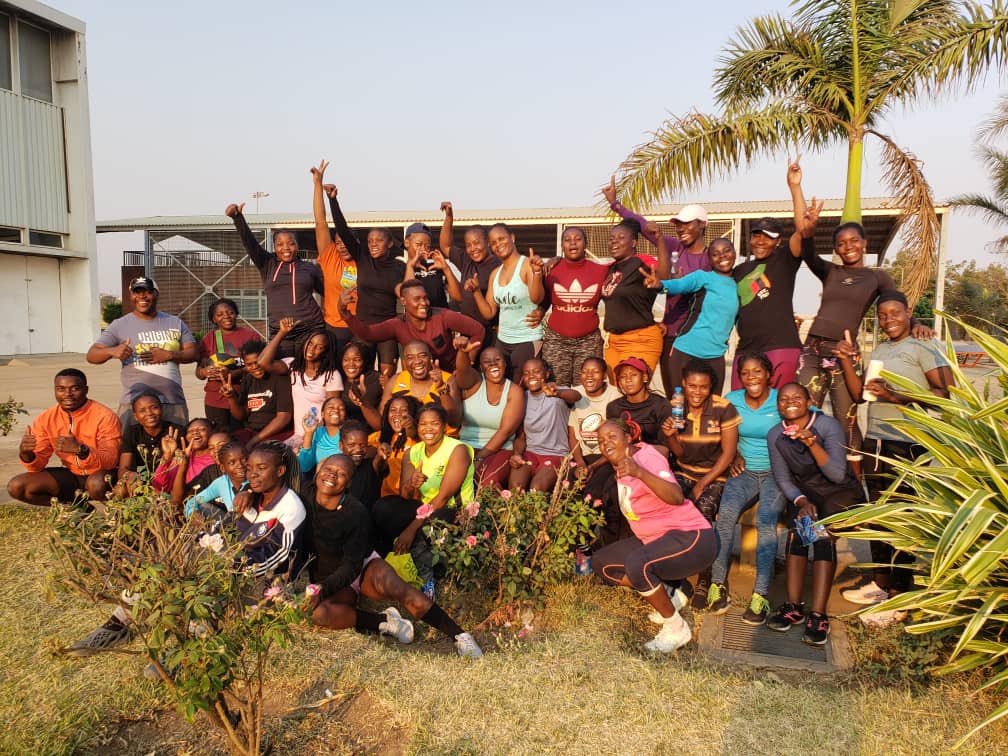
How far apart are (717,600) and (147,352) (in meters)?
4.84

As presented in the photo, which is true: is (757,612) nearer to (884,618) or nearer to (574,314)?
(884,618)

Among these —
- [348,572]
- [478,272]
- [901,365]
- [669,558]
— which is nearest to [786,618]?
[669,558]

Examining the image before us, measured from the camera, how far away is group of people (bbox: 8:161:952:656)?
463cm

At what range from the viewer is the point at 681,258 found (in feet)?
21.4

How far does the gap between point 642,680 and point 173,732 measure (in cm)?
214

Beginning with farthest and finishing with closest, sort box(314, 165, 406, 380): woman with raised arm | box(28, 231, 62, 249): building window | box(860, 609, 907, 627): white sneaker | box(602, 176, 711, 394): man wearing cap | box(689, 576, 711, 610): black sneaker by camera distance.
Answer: box(28, 231, 62, 249): building window, box(314, 165, 406, 380): woman with raised arm, box(602, 176, 711, 394): man wearing cap, box(689, 576, 711, 610): black sneaker, box(860, 609, 907, 627): white sneaker

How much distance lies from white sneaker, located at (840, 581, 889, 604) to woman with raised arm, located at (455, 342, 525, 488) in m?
2.35

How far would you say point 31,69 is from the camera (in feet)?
70.4

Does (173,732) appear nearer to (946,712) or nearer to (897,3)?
(946,712)

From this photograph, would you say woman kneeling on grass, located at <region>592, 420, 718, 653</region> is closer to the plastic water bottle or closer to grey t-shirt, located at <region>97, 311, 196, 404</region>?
the plastic water bottle

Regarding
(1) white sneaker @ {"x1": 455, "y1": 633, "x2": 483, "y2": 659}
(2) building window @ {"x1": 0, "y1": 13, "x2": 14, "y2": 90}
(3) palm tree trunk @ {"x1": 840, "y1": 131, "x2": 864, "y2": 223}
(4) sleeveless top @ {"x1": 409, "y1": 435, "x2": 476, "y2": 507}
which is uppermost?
(2) building window @ {"x1": 0, "y1": 13, "x2": 14, "y2": 90}

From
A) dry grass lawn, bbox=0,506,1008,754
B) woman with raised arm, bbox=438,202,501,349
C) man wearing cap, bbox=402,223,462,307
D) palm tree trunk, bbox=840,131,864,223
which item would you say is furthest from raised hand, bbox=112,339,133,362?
palm tree trunk, bbox=840,131,864,223

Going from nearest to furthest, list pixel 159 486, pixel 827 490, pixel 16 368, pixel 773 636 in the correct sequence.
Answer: pixel 773 636
pixel 827 490
pixel 159 486
pixel 16 368

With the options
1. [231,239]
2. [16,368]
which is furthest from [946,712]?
[231,239]
